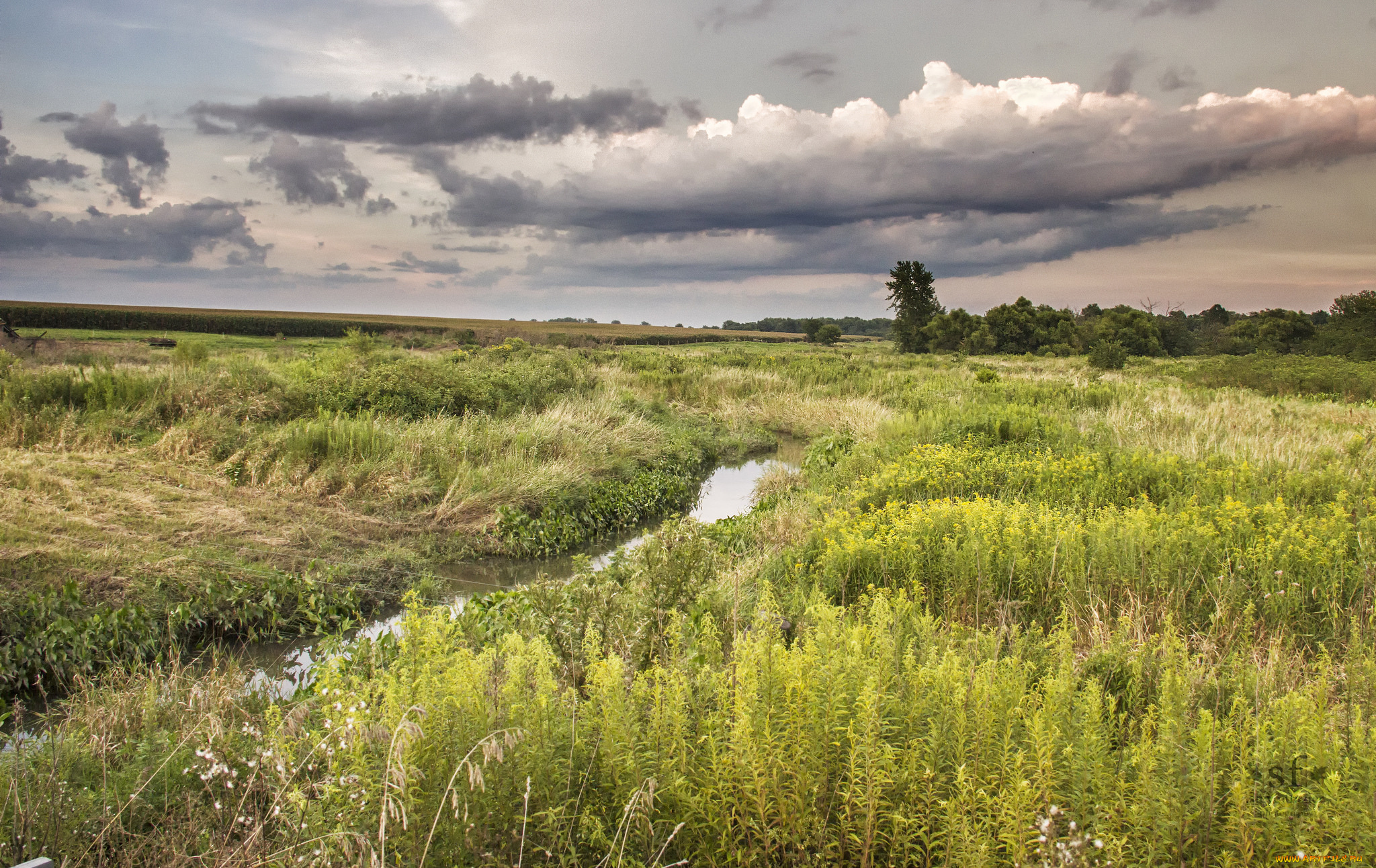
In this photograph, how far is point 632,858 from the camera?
99.9 inches

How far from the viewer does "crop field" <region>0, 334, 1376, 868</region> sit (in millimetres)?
2496

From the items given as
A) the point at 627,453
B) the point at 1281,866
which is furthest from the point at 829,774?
the point at 627,453

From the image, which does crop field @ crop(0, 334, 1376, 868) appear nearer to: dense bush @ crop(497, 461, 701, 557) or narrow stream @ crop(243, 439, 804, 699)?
dense bush @ crop(497, 461, 701, 557)

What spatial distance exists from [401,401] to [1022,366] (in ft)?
111

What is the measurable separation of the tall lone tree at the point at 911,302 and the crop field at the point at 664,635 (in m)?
53.0

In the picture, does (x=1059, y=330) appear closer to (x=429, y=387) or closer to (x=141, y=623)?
(x=429, y=387)

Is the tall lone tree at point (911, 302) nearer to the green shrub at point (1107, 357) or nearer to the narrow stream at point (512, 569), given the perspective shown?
the green shrub at point (1107, 357)

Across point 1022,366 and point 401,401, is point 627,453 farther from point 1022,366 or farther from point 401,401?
point 1022,366

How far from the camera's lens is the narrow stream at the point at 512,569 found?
21.8 ft

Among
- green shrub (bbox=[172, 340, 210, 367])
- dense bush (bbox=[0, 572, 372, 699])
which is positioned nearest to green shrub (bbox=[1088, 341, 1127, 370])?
dense bush (bbox=[0, 572, 372, 699])

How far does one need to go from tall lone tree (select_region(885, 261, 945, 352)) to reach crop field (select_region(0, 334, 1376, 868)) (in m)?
53.0

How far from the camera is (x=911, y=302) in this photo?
70875 mm

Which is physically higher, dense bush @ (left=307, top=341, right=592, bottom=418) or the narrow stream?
dense bush @ (left=307, top=341, right=592, bottom=418)

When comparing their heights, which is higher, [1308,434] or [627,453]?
[1308,434]
